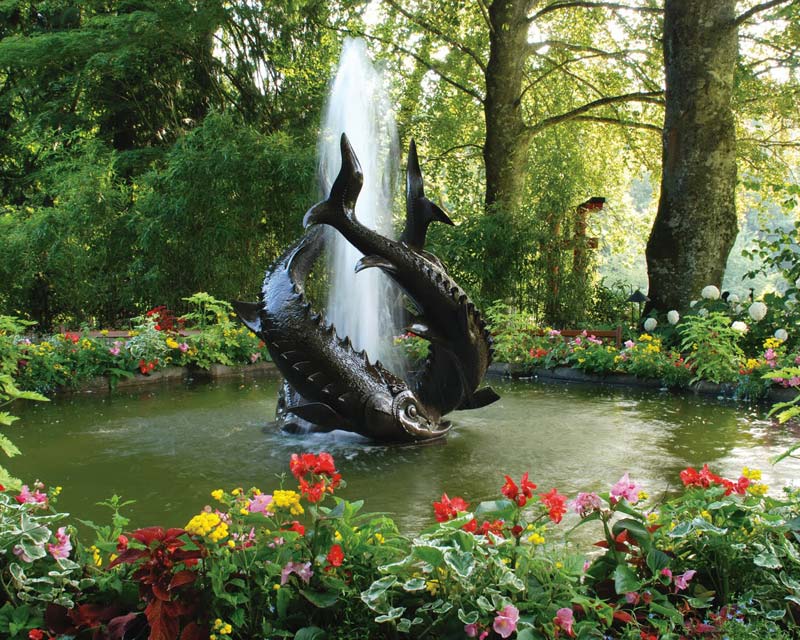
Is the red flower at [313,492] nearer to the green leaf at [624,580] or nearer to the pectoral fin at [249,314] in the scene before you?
the green leaf at [624,580]

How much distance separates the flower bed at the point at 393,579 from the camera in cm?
223

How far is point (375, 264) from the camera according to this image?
17.9ft

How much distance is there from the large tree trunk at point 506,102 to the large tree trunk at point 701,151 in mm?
4724

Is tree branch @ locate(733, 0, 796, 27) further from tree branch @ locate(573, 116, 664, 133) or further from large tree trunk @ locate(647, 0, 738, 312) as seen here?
tree branch @ locate(573, 116, 664, 133)

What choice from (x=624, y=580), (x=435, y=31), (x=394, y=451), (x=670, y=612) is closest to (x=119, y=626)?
(x=624, y=580)

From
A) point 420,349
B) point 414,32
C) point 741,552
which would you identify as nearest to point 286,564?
point 741,552

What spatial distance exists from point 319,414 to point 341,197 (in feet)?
5.06

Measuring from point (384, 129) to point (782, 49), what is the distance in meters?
8.85

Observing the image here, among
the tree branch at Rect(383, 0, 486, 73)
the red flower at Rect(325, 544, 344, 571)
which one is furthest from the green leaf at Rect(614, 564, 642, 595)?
the tree branch at Rect(383, 0, 486, 73)

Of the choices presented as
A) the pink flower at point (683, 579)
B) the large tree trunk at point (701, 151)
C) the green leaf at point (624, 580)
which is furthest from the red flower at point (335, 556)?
the large tree trunk at point (701, 151)

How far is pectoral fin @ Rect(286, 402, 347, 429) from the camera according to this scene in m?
5.48

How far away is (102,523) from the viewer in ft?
12.9

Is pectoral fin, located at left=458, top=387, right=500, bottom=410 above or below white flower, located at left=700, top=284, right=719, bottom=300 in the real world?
below

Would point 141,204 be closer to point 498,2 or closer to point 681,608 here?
point 498,2
